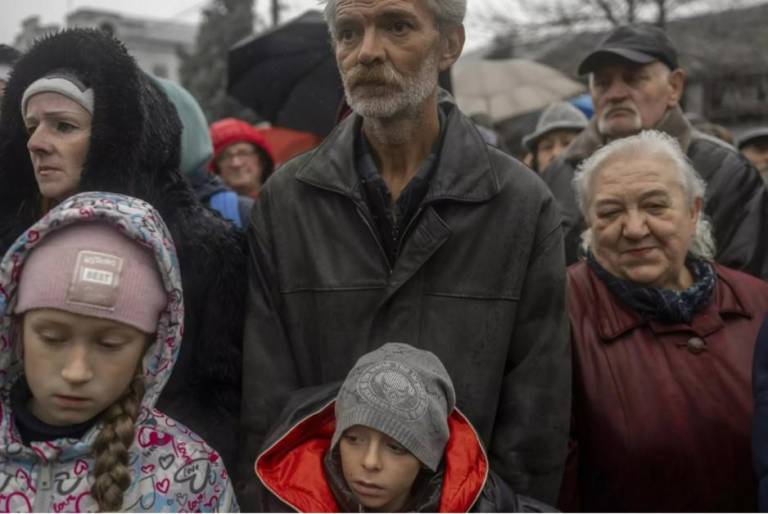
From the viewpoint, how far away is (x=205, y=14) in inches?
755

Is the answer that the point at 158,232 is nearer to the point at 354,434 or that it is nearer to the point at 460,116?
the point at 354,434

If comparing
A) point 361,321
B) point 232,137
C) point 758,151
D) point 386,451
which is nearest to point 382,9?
point 361,321

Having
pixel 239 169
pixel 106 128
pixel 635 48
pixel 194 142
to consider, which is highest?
pixel 635 48

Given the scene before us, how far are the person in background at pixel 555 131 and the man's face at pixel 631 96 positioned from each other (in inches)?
68.5

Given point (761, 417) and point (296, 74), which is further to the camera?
point (296, 74)

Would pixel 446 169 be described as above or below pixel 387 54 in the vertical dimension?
below

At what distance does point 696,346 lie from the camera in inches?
121

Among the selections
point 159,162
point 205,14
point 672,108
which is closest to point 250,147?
point 672,108

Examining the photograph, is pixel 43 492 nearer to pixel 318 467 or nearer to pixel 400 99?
pixel 318 467

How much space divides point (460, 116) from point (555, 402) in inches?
35.7

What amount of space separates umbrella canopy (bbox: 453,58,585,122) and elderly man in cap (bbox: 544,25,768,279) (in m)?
5.56

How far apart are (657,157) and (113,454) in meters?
1.98

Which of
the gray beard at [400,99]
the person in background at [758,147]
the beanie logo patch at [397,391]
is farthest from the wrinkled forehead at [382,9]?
the person in background at [758,147]

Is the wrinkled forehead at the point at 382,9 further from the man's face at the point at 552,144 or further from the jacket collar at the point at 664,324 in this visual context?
the man's face at the point at 552,144
